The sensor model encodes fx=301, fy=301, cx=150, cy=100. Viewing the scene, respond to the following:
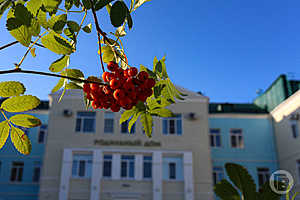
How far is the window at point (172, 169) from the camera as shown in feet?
56.3

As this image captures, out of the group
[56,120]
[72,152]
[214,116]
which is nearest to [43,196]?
[72,152]

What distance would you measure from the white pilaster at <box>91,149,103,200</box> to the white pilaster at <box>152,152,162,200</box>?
9.82 feet

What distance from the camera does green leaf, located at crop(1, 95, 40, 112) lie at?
1.00m

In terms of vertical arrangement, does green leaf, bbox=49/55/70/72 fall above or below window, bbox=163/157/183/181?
below

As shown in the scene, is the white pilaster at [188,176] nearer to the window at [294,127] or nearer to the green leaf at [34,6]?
the window at [294,127]

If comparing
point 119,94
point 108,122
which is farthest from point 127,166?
point 119,94

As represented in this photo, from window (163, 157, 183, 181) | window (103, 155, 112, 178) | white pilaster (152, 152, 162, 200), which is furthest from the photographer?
window (163, 157, 183, 181)

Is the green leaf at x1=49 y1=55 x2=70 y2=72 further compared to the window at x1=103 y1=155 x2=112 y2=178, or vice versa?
the window at x1=103 y1=155 x2=112 y2=178

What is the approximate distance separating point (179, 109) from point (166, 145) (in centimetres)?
243

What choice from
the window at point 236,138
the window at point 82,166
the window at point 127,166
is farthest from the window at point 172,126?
the window at point 82,166

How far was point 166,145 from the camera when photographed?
57.9 feet

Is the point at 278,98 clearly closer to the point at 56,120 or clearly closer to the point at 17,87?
the point at 56,120

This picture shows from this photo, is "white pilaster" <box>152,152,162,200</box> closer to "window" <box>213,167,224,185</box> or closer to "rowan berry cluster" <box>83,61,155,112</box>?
"window" <box>213,167,224,185</box>

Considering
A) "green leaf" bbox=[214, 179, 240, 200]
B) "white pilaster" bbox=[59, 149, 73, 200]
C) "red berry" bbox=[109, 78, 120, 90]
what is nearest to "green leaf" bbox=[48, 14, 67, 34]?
"red berry" bbox=[109, 78, 120, 90]
